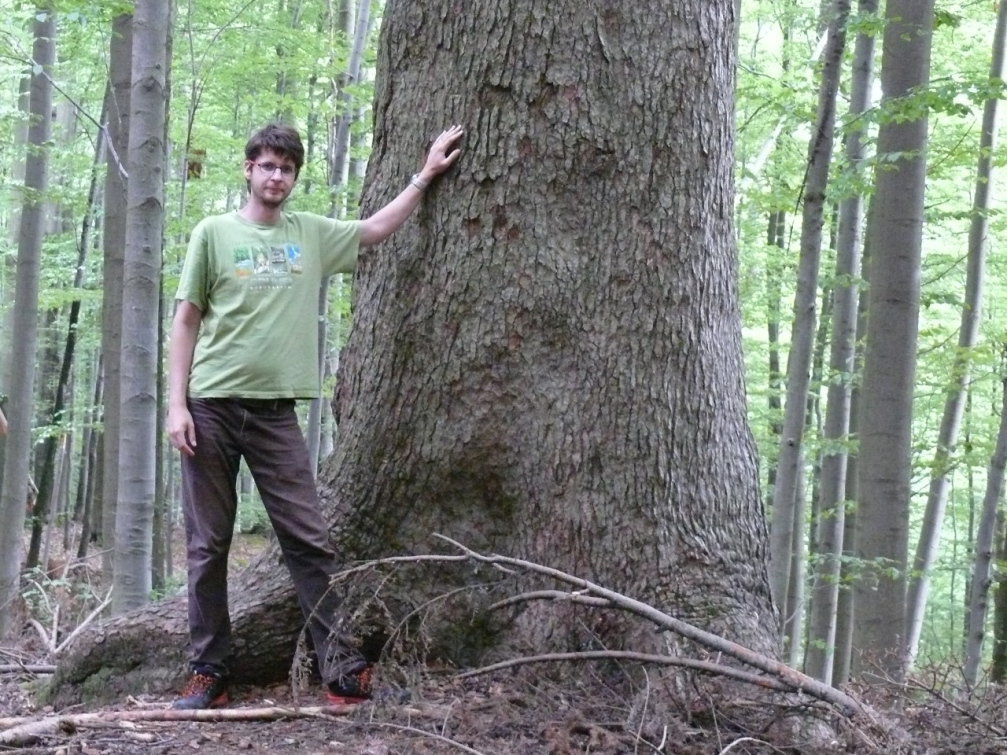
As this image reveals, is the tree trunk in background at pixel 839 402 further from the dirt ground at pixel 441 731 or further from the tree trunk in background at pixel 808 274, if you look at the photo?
the dirt ground at pixel 441 731

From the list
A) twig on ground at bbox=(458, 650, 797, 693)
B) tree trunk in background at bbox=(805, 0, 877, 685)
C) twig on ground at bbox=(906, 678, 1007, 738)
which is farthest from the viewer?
tree trunk in background at bbox=(805, 0, 877, 685)

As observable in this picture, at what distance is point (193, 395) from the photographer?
393 centimetres

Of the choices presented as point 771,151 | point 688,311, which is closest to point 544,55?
point 688,311

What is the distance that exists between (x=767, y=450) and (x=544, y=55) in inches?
604

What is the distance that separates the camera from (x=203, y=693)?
3.97 metres

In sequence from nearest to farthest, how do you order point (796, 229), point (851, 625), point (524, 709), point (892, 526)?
point (524, 709) < point (892, 526) < point (851, 625) < point (796, 229)

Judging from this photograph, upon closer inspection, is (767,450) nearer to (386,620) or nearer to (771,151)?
(771,151)

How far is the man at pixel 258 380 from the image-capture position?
389cm

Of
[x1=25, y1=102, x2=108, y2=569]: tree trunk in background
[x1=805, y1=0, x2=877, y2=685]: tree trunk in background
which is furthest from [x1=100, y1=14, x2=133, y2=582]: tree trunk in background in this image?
[x1=805, y1=0, x2=877, y2=685]: tree trunk in background

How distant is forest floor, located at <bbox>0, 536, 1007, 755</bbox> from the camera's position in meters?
3.28

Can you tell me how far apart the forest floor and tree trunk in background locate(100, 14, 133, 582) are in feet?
15.3

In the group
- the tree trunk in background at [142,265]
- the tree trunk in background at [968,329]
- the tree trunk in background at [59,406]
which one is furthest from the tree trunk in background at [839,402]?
the tree trunk in background at [59,406]

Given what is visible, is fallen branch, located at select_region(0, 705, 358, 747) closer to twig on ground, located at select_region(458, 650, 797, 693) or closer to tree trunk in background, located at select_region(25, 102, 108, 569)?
twig on ground, located at select_region(458, 650, 797, 693)

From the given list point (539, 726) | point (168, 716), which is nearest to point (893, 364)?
point (539, 726)
